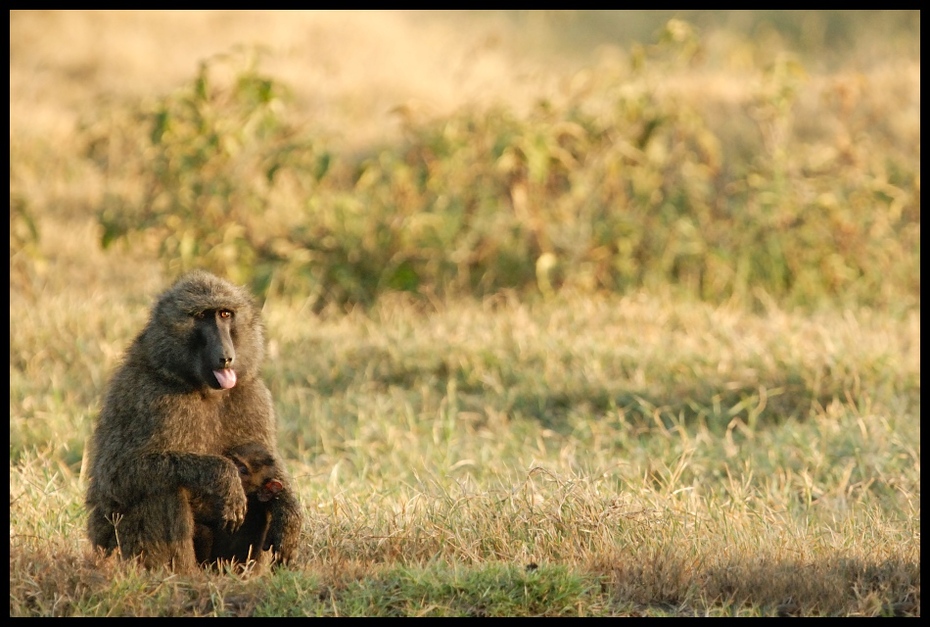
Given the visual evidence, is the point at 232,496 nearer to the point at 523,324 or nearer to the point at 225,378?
the point at 225,378

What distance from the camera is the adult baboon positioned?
13.6 ft

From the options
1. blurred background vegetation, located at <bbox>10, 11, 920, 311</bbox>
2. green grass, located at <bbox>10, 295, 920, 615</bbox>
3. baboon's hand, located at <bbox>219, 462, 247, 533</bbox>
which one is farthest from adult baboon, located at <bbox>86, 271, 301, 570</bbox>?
blurred background vegetation, located at <bbox>10, 11, 920, 311</bbox>

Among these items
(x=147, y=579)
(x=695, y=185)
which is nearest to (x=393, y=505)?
(x=147, y=579)

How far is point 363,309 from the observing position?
356 inches

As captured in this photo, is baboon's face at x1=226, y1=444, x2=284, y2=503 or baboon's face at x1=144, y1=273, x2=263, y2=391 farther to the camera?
baboon's face at x1=226, y1=444, x2=284, y2=503

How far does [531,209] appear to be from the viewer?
953 centimetres

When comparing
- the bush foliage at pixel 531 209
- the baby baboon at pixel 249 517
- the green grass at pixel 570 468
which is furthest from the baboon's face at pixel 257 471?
the bush foliage at pixel 531 209

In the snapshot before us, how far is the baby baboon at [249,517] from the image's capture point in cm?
434

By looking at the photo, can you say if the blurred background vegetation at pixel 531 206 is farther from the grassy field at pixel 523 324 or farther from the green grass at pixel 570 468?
the green grass at pixel 570 468

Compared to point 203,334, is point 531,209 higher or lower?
higher

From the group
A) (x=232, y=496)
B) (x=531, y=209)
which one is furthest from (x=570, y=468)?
(x=531, y=209)

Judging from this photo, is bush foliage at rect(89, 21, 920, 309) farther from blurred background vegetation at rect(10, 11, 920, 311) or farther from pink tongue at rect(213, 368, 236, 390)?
pink tongue at rect(213, 368, 236, 390)

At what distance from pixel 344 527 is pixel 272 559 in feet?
1.85

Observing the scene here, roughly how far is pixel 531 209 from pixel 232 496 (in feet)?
18.8
